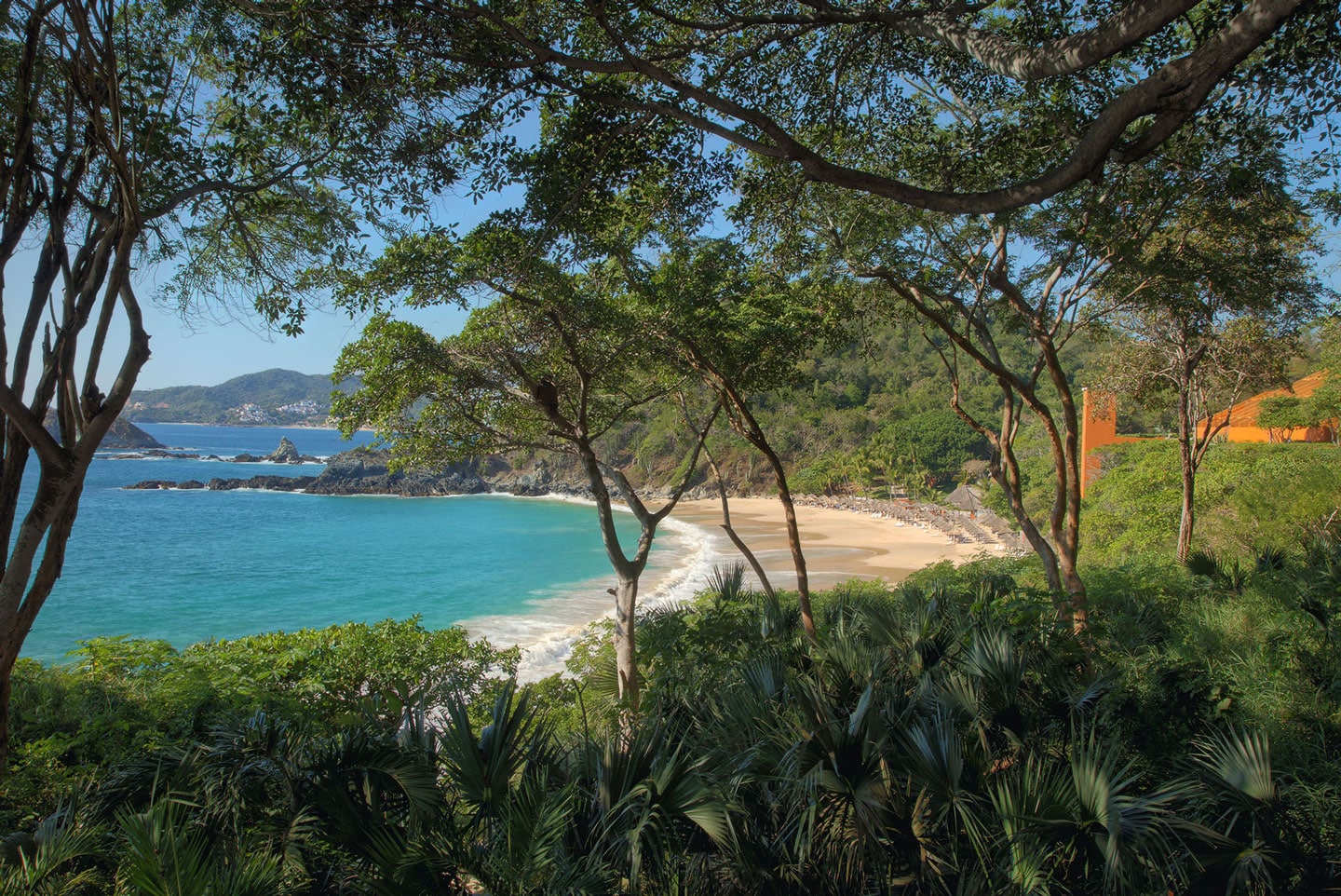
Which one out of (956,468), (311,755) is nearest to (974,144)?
(311,755)

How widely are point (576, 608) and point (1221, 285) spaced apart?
67.4 feet

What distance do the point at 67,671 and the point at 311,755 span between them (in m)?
7.86

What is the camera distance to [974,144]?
6637 millimetres

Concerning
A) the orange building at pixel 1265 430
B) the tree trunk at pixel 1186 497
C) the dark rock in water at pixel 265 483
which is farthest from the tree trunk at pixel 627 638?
the dark rock in water at pixel 265 483

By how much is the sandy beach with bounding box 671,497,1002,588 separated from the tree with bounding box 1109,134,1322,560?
12.0 metres

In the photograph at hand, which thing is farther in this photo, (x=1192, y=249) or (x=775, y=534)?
(x=775, y=534)

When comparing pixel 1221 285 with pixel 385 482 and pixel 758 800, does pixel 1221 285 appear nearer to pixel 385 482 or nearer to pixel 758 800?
pixel 758 800

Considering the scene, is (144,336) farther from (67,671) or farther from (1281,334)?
(1281,334)

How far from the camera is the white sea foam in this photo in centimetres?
1944

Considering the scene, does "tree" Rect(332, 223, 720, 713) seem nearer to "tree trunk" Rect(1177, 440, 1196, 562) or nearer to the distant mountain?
"tree trunk" Rect(1177, 440, 1196, 562)

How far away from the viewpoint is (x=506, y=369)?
33.7 ft

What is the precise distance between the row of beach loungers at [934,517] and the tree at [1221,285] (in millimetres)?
17205

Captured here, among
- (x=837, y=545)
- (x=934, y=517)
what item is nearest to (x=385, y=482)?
(x=837, y=545)

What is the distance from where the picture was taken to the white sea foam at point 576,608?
63.8 feet
